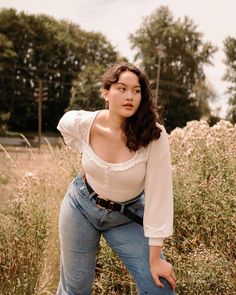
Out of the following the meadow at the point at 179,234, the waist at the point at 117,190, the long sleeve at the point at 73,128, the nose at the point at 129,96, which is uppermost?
the nose at the point at 129,96

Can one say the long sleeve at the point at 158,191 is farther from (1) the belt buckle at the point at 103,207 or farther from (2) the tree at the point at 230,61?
(2) the tree at the point at 230,61

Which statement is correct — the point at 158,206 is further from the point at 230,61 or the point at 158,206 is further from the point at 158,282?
the point at 230,61

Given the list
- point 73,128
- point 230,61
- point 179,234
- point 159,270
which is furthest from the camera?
point 230,61

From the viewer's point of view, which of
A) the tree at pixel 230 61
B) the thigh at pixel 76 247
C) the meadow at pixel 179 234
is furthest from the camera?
the tree at pixel 230 61

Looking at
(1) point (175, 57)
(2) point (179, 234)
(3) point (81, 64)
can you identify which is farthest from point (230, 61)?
(2) point (179, 234)

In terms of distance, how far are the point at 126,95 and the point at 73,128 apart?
15.3 inches

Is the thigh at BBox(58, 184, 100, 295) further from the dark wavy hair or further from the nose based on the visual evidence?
the nose

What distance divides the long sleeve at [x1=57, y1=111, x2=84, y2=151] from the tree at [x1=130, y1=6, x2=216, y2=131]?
1562 inches

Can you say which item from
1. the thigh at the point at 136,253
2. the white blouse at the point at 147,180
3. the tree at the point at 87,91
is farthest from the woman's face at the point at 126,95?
the tree at the point at 87,91

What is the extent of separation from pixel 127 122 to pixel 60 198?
7.38ft

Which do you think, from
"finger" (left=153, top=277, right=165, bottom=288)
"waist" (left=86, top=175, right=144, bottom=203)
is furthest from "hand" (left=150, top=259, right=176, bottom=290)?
"waist" (left=86, top=175, right=144, bottom=203)

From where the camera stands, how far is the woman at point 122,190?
90.0 inches

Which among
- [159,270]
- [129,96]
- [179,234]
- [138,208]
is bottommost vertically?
[179,234]

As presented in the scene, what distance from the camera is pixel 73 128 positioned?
2.59m
